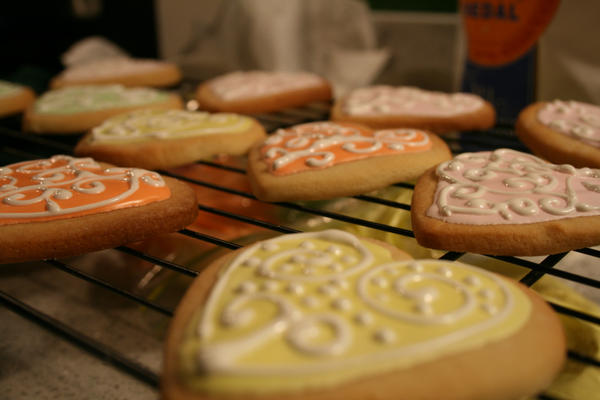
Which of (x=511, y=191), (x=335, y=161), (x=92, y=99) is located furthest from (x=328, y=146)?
(x=92, y=99)

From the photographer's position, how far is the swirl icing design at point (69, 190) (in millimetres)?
845

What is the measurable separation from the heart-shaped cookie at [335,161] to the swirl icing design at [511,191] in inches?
4.2

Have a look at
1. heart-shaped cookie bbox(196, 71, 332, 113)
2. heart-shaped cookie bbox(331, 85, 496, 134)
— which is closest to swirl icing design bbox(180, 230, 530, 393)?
heart-shaped cookie bbox(331, 85, 496, 134)

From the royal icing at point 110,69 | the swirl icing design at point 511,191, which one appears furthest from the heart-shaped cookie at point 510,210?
the royal icing at point 110,69

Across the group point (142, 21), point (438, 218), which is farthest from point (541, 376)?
point (142, 21)

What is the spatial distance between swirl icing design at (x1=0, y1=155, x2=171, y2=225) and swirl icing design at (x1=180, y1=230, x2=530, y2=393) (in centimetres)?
29

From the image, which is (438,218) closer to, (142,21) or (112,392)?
(112,392)

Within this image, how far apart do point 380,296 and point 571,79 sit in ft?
3.95

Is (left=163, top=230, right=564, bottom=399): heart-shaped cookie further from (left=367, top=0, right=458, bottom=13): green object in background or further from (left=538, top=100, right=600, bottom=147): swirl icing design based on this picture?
(left=367, top=0, right=458, bottom=13): green object in background

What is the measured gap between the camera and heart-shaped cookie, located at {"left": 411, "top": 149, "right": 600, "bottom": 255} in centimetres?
78

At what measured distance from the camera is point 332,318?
56 centimetres

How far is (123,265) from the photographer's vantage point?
1.08 meters

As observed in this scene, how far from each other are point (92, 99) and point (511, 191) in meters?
1.17

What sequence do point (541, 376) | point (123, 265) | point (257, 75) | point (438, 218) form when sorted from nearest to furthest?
point (541, 376) < point (438, 218) < point (123, 265) < point (257, 75)
